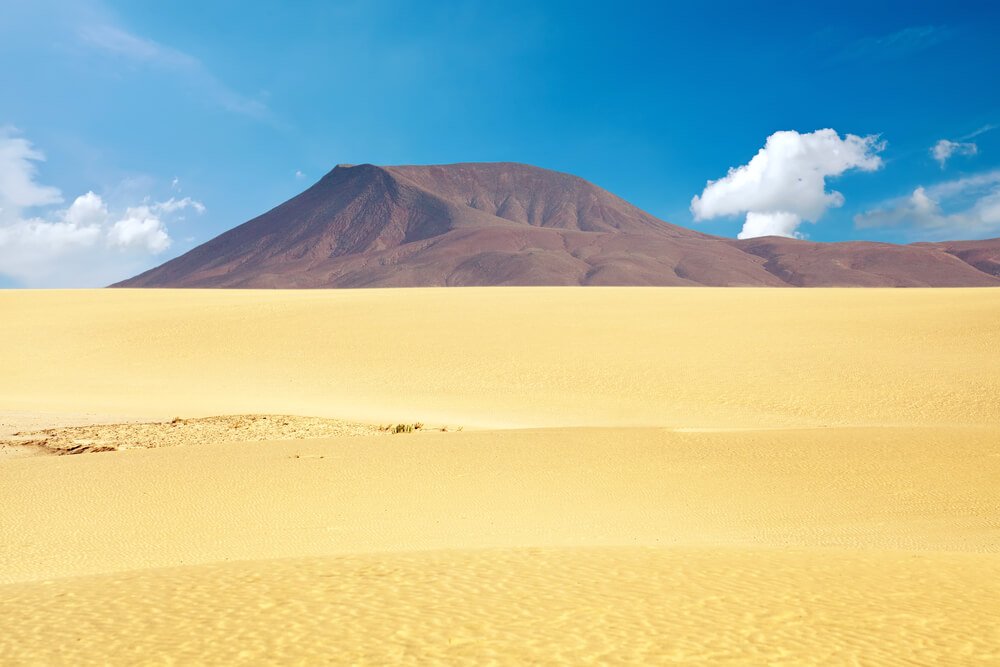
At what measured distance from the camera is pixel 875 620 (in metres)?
5.01

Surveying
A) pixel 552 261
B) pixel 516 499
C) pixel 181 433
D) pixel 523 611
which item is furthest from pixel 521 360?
pixel 552 261

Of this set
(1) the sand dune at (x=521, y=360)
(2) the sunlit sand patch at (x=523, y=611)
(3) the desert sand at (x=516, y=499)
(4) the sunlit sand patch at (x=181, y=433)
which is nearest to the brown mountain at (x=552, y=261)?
(1) the sand dune at (x=521, y=360)

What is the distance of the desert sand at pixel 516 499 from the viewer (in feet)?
15.9

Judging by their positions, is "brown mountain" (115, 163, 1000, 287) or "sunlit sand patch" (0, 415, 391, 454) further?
"brown mountain" (115, 163, 1000, 287)

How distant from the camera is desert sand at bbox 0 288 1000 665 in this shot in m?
4.84

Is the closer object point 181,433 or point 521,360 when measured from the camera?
point 181,433

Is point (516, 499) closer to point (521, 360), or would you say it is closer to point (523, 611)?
point (523, 611)

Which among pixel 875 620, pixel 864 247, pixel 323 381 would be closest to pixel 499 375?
pixel 323 381

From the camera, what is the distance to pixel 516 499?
33.1ft

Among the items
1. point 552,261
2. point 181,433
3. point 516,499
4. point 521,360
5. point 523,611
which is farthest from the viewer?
point 552,261

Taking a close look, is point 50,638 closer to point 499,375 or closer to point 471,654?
point 471,654

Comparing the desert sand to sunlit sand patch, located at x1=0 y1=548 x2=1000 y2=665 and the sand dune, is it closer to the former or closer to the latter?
sunlit sand patch, located at x1=0 y1=548 x2=1000 y2=665

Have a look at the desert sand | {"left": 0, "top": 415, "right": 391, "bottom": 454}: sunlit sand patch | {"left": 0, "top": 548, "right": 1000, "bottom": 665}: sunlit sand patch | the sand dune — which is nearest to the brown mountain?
the sand dune

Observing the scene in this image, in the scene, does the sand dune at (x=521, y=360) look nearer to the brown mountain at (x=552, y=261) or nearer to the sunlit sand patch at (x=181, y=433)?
the sunlit sand patch at (x=181, y=433)
